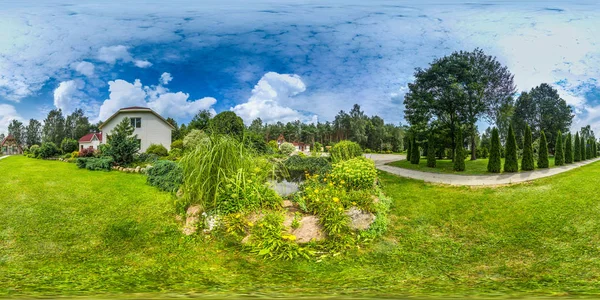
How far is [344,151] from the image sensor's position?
5.76m

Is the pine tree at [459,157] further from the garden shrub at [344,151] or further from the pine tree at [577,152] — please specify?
the pine tree at [577,152]

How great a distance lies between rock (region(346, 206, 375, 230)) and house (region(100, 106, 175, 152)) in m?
3.35

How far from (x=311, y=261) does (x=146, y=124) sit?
4.18m

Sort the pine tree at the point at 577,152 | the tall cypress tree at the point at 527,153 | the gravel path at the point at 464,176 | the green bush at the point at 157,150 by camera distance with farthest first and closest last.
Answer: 1. the pine tree at the point at 577,152
2. the tall cypress tree at the point at 527,153
3. the green bush at the point at 157,150
4. the gravel path at the point at 464,176

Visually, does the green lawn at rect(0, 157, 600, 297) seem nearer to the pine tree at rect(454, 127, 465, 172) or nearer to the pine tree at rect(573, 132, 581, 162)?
the pine tree at rect(454, 127, 465, 172)

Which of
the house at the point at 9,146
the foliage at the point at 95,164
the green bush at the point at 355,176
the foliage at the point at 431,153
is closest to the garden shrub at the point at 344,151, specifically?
the green bush at the point at 355,176

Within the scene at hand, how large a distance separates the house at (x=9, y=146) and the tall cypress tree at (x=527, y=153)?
10.5 meters

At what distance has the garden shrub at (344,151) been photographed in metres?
5.69

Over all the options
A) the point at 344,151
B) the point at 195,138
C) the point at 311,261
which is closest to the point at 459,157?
the point at 344,151

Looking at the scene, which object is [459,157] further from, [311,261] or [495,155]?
[311,261]

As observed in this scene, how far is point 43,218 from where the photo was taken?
3082 millimetres

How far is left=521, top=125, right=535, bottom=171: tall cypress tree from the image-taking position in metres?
7.36

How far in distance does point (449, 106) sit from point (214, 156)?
778cm

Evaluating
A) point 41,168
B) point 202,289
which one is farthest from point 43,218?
point 41,168
